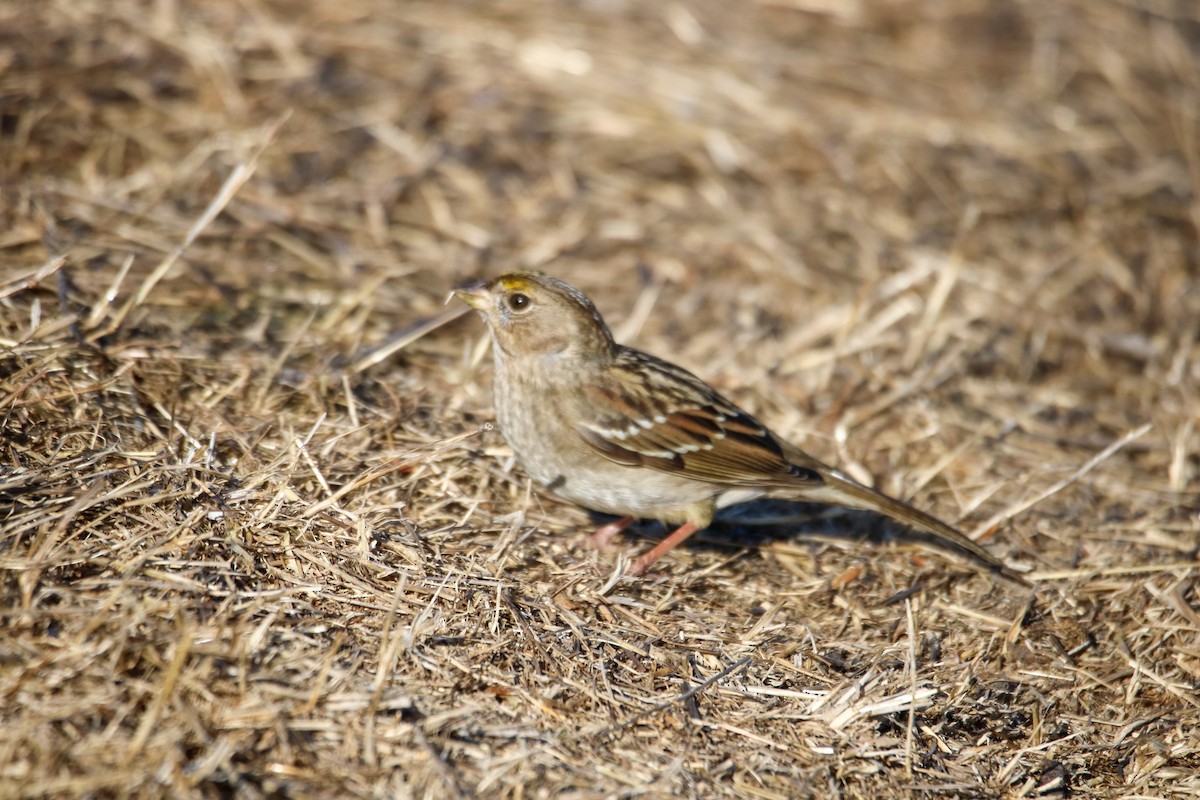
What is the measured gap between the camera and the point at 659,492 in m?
4.60

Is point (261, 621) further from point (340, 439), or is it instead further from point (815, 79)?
point (815, 79)

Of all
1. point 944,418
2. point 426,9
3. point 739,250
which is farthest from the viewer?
point 426,9

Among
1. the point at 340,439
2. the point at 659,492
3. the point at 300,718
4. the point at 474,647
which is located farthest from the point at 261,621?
the point at 659,492

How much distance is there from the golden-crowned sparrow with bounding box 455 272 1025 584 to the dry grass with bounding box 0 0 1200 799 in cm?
28

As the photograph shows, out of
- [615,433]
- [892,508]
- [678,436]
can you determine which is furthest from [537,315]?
[892,508]

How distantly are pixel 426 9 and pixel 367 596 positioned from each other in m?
5.48

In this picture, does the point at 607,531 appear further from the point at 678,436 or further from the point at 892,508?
the point at 892,508

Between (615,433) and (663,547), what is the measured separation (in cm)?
53

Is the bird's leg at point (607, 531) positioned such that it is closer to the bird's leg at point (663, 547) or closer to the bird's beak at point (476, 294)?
the bird's leg at point (663, 547)

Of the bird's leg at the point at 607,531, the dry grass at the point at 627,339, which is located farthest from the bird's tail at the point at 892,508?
the bird's leg at the point at 607,531

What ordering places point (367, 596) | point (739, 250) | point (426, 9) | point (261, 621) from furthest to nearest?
point (426, 9) < point (739, 250) < point (367, 596) < point (261, 621)

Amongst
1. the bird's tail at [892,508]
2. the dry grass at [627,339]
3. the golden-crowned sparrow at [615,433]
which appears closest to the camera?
the dry grass at [627,339]

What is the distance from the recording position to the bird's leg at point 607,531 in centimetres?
473

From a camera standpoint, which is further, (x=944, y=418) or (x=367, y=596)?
(x=944, y=418)
